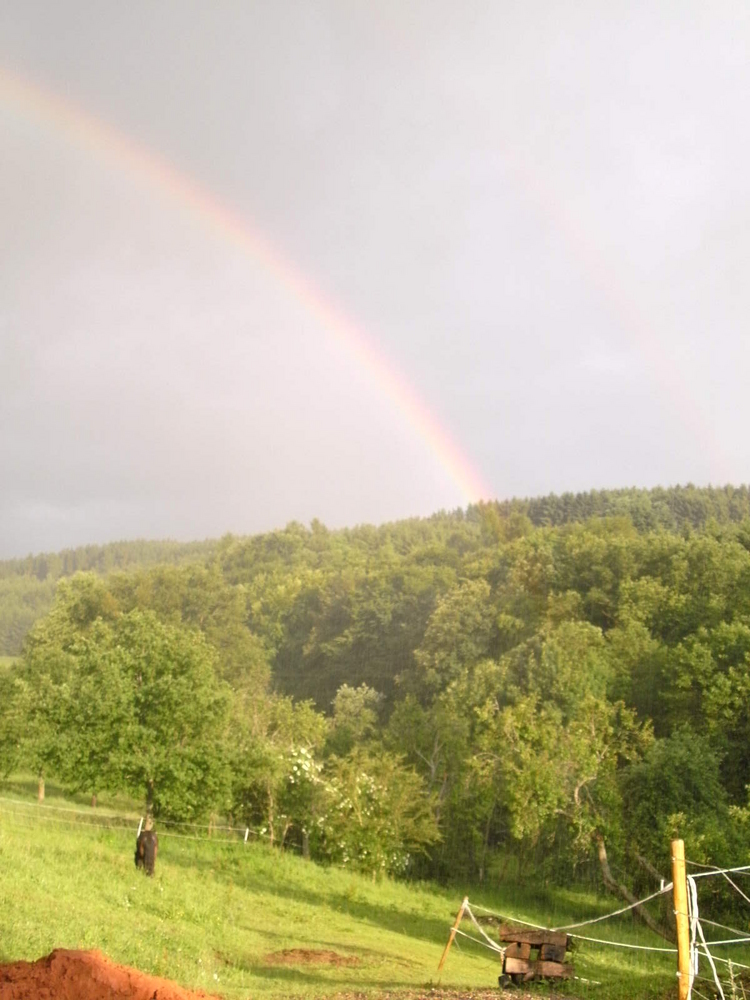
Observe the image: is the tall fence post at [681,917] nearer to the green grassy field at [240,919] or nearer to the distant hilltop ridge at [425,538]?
the green grassy field at [240,919]

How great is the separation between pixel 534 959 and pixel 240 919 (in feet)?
30.4

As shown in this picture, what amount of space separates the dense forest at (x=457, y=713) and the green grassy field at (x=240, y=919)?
2.29 metres

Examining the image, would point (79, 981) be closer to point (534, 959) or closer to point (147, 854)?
point (534, 959)

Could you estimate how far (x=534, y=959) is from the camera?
45.7 ft

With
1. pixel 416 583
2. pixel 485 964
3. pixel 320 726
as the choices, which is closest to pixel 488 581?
pixel 416 583

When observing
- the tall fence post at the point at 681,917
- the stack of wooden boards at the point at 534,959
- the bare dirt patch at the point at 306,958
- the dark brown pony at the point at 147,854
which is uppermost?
the tall fence post at the point at 681,917

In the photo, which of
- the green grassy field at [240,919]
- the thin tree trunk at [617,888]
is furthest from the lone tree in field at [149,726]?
the thin tree trunk at [617,888]

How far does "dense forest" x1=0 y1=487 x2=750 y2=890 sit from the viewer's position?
29078mm

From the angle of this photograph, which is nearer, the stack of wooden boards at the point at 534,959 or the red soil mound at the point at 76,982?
the red soil mound at the point at 76,982

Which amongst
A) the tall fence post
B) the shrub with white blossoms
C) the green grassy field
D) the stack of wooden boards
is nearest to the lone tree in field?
the green grassy field

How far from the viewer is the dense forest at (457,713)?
2908 centimetres

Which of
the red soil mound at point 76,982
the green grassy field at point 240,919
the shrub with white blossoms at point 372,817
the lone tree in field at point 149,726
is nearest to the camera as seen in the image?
the red soil mound at point 76,982

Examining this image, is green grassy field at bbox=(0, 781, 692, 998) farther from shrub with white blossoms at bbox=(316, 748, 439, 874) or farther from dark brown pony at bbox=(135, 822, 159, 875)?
shrub with white blossoms at bbox=(316, 748, 439, 874)

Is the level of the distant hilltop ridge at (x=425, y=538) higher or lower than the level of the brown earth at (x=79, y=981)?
higher
